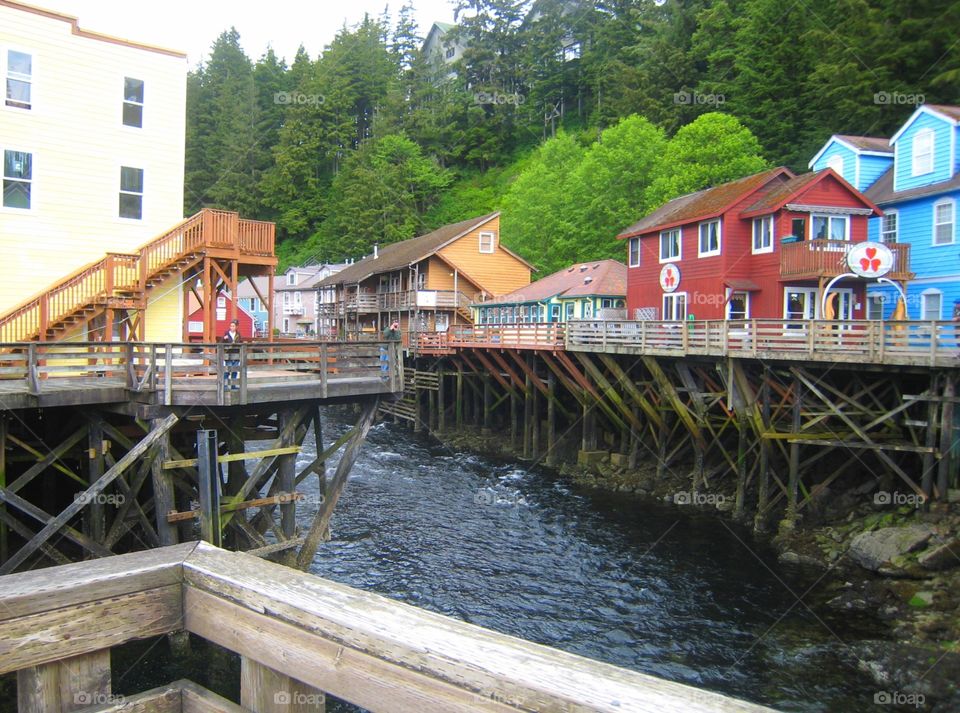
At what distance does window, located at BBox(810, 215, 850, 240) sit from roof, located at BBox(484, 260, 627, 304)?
10.5 m

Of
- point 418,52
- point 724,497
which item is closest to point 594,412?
point 724,497

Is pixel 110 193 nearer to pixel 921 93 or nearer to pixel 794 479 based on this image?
pixel 794 479

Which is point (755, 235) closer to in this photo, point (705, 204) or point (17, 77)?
point (705, 204)

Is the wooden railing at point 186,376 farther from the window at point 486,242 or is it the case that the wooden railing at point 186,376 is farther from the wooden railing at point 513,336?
the window at point 486,242

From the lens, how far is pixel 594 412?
1024 inches

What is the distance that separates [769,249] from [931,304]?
6.65m

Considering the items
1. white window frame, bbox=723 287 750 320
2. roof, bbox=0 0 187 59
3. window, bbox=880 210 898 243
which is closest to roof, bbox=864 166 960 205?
window, bbox=880 210 898 243

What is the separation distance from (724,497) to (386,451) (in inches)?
584

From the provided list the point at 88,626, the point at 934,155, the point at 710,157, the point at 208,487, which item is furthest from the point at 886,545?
the point at 710,157

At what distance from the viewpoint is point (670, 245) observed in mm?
30078

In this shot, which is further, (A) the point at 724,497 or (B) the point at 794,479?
(A) the point at 724,497

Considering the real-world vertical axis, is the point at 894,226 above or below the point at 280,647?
above

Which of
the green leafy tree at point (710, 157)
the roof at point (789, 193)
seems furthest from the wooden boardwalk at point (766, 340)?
the green leafy tree at point (710, 157)

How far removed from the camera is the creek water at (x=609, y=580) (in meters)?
11.5
